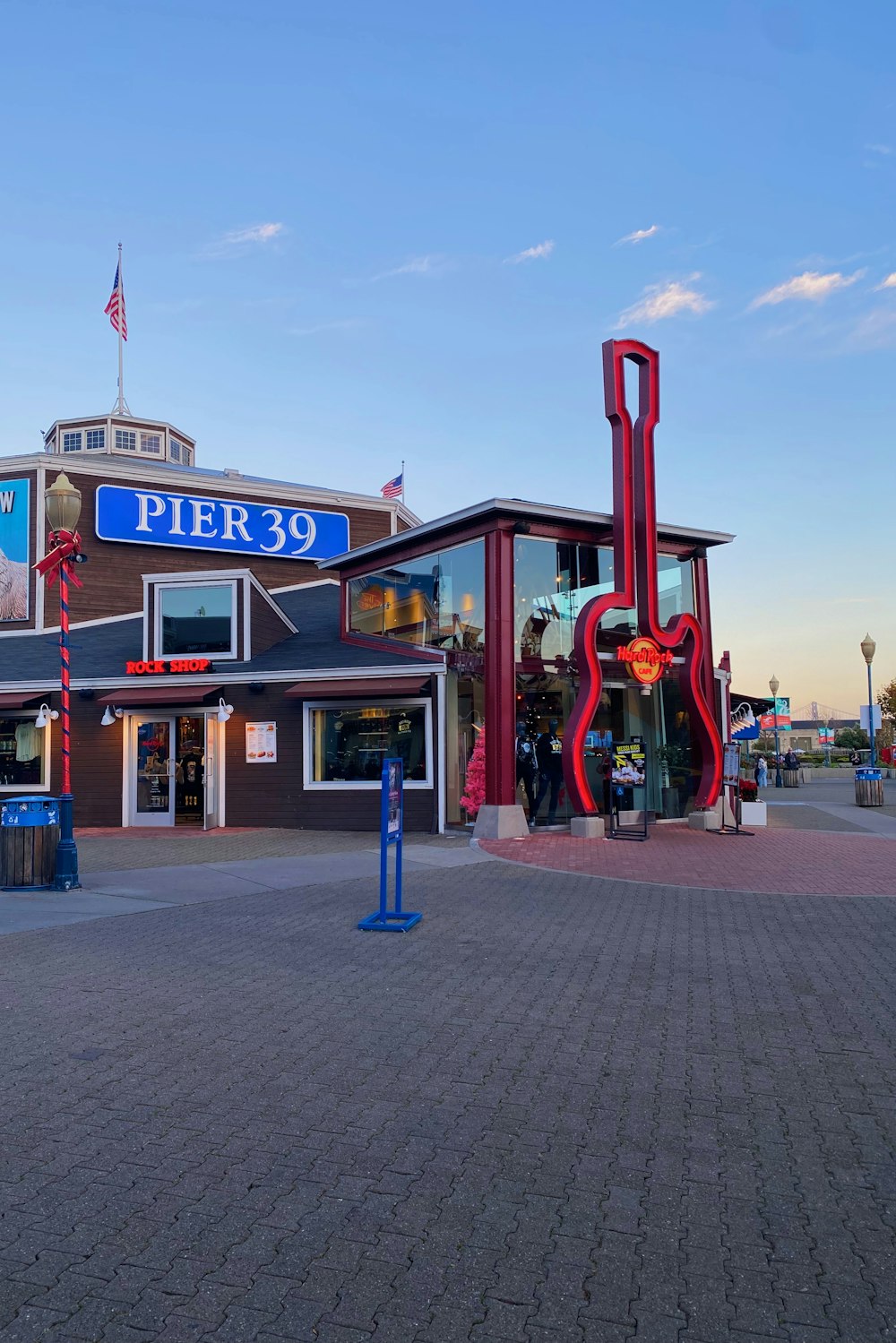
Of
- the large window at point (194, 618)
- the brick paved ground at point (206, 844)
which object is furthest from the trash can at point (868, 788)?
the large window at point (194, 618)

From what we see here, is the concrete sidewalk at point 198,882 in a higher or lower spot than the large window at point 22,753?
lower

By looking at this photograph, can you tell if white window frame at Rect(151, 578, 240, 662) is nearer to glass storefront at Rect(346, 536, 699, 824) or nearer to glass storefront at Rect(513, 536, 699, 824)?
glass storefront at Rect(346, 536, 699, 824)

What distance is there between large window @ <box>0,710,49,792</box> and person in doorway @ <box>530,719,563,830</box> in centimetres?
1070

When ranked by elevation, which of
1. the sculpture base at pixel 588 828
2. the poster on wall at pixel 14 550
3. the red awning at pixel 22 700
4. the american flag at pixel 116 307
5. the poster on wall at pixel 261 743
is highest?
the american flag at pixel 116 307

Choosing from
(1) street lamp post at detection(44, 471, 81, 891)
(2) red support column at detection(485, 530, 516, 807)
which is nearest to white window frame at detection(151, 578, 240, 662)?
(2) red support column at detection(485, 530, 516, 807)

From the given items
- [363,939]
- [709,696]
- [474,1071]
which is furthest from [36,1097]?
[709,696]

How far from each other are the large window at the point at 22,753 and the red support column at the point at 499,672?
10123 mm

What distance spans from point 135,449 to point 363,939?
97.4ft

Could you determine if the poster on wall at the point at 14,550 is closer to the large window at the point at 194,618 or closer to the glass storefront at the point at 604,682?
the large window at the point at 194,618

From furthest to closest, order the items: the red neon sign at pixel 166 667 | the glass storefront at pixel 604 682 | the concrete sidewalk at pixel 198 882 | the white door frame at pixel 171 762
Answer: the red neon sign at pixel 166 667
the white door frame at pixel 171 762
the glass storefront at pixel 604 682
the concrete sidewalk at pixel 198 882

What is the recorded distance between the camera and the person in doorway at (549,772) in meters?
18.2

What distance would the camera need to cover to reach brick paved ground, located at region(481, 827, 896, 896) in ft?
39.1

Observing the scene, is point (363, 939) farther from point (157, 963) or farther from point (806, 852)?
point (806, 852)

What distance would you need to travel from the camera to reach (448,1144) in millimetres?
4344
